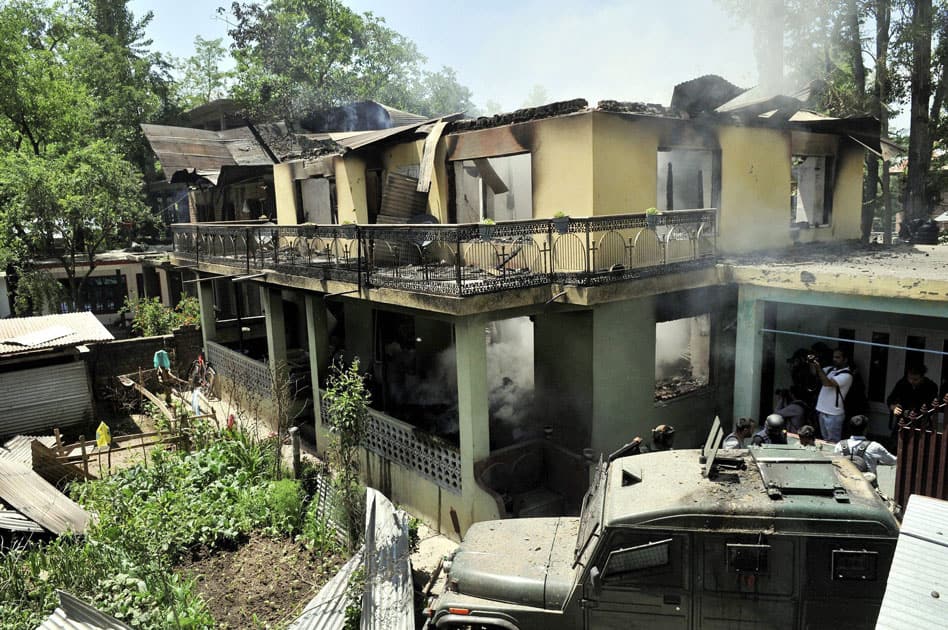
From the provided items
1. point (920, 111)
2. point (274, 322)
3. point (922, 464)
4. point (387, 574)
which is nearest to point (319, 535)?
point (387, 574)

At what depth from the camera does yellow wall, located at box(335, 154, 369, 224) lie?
1551 centimetres

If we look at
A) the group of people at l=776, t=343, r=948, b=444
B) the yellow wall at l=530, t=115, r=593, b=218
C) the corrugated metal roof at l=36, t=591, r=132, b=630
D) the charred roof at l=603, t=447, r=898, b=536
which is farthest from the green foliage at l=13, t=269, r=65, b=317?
the charred roof at l=603, t=447, r=898, b=536

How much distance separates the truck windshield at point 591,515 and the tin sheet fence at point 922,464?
3329mm

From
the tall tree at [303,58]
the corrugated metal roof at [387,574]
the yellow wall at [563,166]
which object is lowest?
the corrugated metal roof at [387,574]

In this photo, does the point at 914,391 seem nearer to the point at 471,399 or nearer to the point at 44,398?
the point at 471,399

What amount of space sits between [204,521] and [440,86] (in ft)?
145

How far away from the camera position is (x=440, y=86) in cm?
4922

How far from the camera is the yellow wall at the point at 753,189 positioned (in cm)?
1295

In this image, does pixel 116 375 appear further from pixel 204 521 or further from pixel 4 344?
→ pixel 204 521

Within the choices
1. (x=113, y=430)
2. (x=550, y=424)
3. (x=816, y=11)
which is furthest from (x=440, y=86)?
(x=550, y=424)

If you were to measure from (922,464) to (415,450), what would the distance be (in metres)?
7.09

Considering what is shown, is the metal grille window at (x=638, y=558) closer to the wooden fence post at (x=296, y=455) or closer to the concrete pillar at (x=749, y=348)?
the concrete pillar at (x=749, y=348)

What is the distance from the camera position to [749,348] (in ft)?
34.8

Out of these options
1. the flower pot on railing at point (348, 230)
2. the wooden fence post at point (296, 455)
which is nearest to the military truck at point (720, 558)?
the wooden fence post at point (296, 455)
